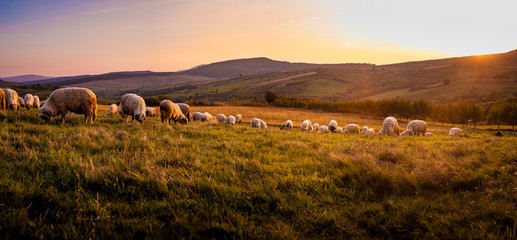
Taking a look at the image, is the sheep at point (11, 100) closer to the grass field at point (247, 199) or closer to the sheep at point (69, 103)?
the sheep at point (69, 103)

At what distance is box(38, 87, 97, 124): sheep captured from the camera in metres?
10.5

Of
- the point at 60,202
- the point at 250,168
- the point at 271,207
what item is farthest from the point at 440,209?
the point at 60,202

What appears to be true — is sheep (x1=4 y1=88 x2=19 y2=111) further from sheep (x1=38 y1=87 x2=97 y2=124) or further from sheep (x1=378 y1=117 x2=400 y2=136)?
sheep (x1=378 y1=117 x2=400 y2=136)

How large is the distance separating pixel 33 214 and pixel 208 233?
218 cm

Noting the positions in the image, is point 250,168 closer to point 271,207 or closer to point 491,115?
point 271,207

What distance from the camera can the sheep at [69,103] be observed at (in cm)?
1047

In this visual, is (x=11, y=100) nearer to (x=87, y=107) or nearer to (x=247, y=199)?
(x=87, y=107)

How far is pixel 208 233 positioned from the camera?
268cm

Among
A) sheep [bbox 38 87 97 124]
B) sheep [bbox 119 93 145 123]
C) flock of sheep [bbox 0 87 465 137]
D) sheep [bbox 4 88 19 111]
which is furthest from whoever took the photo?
sheep [bbox 4 88 19 111]

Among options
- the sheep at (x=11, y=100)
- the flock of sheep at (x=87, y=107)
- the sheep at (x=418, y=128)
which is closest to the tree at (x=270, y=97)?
the flock of sheep at (x=87, y=107)

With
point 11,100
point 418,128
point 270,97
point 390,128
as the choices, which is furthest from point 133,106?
point 270,97

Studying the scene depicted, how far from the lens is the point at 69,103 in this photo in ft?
35.9

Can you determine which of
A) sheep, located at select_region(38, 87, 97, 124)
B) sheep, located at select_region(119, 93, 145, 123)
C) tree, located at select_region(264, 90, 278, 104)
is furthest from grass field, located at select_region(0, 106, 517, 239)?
tree, located at select_region(264, 90, 278, 104)

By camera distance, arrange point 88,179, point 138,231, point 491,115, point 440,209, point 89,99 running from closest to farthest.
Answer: point 138,231 < point 440,209 < point 88,179 < point 89,99 < point 491,115
